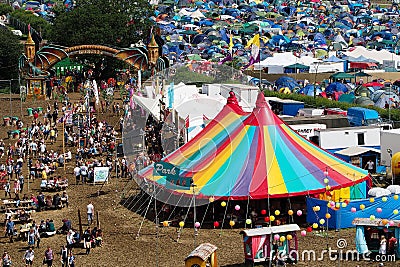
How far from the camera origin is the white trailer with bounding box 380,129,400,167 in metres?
26.8

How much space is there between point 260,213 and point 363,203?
2601mm

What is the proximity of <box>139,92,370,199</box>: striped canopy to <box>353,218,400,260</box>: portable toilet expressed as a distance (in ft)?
10.6

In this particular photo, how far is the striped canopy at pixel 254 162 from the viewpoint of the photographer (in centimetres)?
2184

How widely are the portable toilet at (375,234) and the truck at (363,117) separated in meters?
11.4

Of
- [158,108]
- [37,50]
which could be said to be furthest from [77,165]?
[37,50]

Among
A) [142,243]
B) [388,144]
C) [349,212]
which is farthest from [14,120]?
[349,212]

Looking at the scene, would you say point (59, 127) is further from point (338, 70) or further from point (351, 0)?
point (351, 0)

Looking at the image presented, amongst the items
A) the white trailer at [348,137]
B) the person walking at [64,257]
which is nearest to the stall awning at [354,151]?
the white trailer at [348,137]

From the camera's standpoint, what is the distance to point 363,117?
29.8m

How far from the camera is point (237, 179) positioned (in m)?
22.1

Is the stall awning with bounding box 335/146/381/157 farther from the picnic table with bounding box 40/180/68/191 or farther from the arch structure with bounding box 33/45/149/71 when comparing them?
the arch structure with bounding box 33/45/149/71

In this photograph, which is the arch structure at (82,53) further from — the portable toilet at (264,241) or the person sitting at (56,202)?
the portable toilet at (264,241)

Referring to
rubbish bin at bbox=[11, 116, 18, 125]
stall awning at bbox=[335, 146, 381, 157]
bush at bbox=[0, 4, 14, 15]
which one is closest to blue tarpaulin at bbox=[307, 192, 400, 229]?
stall awning at bbox=[335, 146, 381, 157]

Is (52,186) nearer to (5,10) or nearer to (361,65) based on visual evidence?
(361,65)
